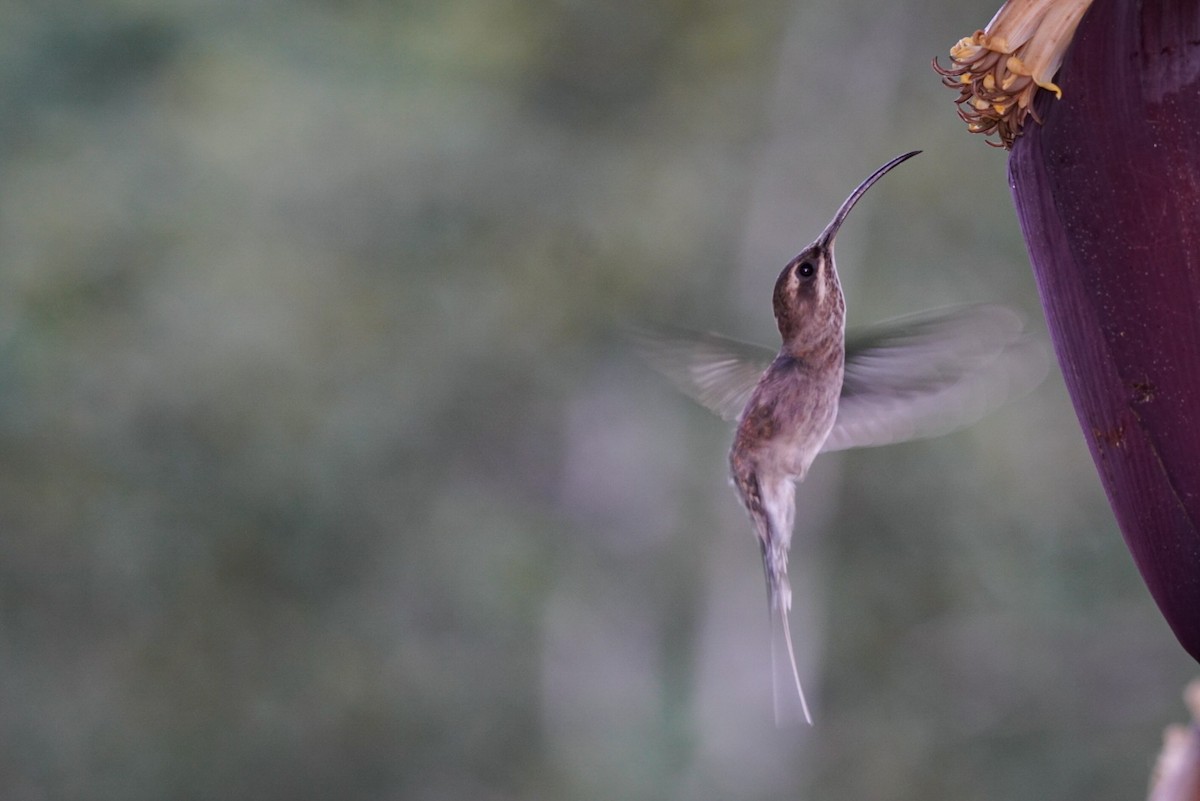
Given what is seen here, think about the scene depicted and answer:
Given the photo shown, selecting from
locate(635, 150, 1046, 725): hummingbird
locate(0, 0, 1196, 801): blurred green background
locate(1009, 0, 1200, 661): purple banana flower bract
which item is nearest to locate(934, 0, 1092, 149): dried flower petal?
locate(1009, 0, 1200, 661): purple banana flower bract

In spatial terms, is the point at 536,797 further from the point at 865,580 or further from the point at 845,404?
the point at 845,404

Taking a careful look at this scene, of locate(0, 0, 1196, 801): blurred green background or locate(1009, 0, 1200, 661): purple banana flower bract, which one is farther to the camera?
locate(0, 0, 1196, 801): blurred green background

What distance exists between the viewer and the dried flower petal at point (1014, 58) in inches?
25.3

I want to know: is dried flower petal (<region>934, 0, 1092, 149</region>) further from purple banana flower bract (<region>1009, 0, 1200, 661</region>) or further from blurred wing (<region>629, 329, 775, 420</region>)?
blurred wing (<region>629, 329, 775, 420</region>)

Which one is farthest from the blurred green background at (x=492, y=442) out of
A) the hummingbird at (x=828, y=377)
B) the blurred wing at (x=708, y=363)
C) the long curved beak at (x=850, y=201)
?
the long curved beak at (x=850, y=201)

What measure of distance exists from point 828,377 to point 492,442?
15.4 feet

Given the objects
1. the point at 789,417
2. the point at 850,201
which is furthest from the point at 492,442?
the point at 850,201

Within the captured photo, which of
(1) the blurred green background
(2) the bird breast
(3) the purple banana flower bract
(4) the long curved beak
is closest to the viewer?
(3) the purple banana flower bract

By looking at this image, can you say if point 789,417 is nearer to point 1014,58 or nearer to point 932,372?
point 932,372

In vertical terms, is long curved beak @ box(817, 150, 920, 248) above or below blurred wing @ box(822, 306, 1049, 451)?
above

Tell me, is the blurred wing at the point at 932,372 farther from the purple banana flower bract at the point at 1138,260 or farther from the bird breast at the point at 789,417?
the purple banana flower bract at the point at 1138,260

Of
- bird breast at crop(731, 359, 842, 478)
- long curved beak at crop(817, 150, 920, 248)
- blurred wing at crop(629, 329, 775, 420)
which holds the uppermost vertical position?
long curved beak at crop(817, 150, 920, 248)

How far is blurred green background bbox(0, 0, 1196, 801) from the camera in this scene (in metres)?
5.14

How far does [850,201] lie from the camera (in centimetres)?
86
